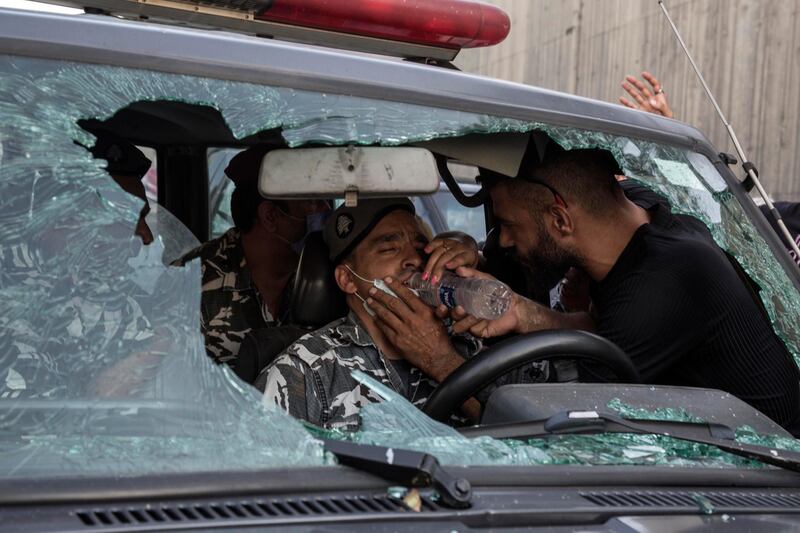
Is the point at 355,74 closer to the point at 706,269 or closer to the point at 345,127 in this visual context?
the point at 345,127

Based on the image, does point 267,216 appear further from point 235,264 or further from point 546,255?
point 546,255

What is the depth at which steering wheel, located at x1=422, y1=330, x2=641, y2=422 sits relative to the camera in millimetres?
2229

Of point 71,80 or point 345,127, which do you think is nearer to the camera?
point 71,80

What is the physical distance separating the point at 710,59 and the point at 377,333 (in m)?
8.75

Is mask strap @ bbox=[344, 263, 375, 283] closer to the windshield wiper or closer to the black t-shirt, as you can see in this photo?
the black t-shirt

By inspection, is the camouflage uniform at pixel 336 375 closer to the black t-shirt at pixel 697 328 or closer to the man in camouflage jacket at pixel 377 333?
the man in camouflage jacket at pixel 377 333

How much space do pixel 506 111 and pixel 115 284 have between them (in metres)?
0.83

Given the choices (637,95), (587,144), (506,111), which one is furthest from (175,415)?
(637,95)

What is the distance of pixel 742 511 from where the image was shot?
1.64 meters

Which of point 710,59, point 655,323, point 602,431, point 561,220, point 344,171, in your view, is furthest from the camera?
point 710,59

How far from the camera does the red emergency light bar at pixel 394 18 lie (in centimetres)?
234

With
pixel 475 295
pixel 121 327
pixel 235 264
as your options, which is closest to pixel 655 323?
pixel 475 295

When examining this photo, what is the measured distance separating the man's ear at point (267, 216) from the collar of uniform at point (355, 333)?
0.98 m

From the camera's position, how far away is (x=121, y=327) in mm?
1629
